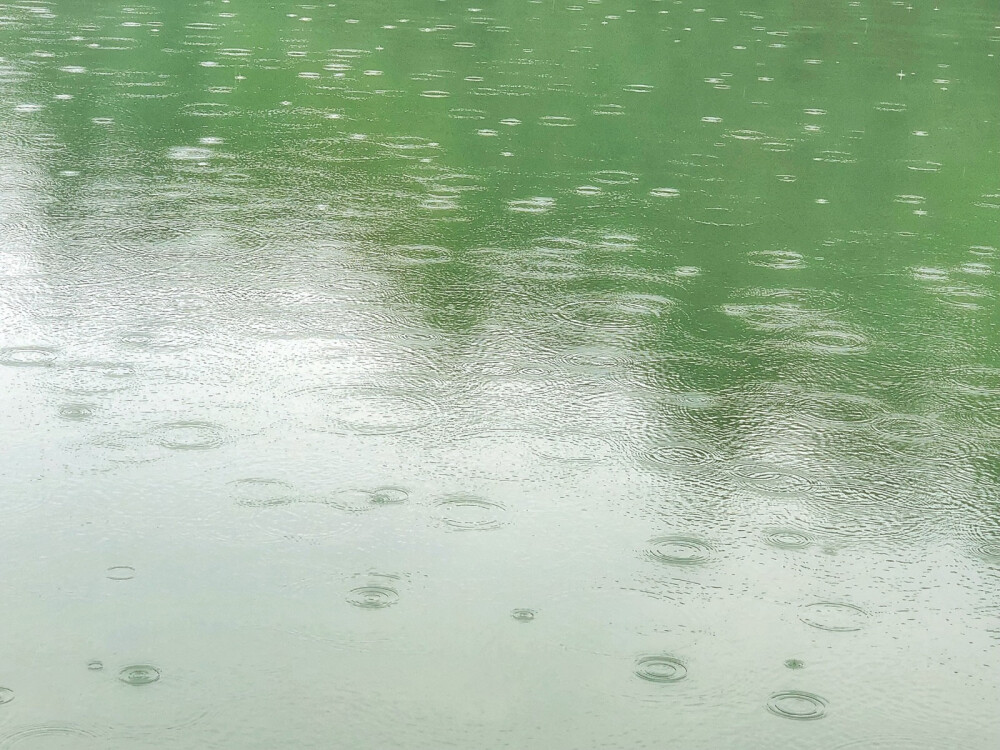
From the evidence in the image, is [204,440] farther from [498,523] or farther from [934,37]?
[934,37]

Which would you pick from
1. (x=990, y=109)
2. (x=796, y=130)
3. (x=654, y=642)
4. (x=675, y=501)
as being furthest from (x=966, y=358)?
(x=990, y=109)

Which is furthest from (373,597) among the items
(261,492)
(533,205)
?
(533,205)

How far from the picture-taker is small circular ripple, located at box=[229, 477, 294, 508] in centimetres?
276

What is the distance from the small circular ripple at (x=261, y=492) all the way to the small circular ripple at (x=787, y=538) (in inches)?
39.8

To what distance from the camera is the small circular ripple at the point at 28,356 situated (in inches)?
135

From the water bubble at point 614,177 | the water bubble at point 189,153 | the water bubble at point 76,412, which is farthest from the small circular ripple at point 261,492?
the water bubble at point 189,153

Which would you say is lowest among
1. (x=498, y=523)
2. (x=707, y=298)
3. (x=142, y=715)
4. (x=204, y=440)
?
(x=142, y=715)

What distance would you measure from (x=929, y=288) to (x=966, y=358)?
71cm

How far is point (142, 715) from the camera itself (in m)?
2.04

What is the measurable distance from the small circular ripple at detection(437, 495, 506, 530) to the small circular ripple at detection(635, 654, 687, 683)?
0.55m

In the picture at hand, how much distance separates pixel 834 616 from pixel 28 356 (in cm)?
222

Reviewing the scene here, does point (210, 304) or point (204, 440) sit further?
point (210, 304)

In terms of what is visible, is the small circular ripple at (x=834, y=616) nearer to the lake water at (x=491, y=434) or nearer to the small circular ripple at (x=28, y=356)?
the lake water at (x=491, y=434)

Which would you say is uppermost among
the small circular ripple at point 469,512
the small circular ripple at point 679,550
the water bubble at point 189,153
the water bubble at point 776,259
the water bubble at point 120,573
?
the water bubble at point 189,153
